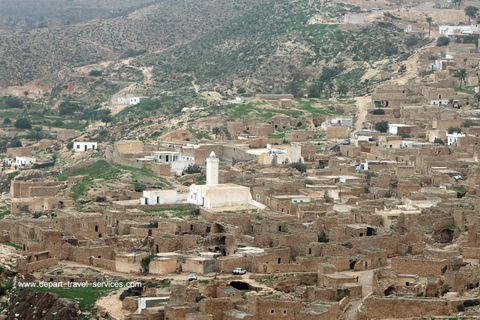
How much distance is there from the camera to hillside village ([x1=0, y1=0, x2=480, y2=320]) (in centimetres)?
3856

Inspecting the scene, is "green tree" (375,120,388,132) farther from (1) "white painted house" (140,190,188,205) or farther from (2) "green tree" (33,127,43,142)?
(2) "green tree" (33,127,43,142)

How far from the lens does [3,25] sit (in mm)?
150625

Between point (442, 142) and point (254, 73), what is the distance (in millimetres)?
30752

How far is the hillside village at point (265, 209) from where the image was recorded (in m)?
38.6

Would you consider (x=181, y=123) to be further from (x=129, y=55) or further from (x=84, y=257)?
(x=129, y=55)

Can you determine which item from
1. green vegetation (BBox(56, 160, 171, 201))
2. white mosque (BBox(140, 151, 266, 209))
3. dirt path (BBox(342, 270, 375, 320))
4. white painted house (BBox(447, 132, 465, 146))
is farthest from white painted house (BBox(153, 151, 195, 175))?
dirt path (BBox(342, 270, 375, 320))

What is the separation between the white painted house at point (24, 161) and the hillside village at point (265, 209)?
11cm

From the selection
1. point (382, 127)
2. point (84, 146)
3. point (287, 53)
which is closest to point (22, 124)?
point (84, 146)

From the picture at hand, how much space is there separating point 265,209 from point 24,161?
1030 inches

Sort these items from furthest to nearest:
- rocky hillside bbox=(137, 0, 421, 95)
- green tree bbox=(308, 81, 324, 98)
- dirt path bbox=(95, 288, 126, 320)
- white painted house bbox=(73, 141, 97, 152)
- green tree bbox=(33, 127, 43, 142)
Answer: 1. rocky hillside bbox=(137, 0, 421, 95)
2. green tree bbox=(33, 127, 43, 142)
3. green tree bbox=(308, 81, 324, 98)
4. white painted house bbox=(73, 141, 97, 152)
5. dirt path bbox=(95, 288, 126, 320)

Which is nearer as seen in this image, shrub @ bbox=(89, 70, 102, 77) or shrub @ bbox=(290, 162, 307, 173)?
shrub @ bbox=(290, 162, 307, 173)

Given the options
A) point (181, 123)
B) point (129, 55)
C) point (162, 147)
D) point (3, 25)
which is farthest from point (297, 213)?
point (3, 25)

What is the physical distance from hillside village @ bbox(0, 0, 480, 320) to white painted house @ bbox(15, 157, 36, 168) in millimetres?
113

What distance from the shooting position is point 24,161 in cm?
7281
